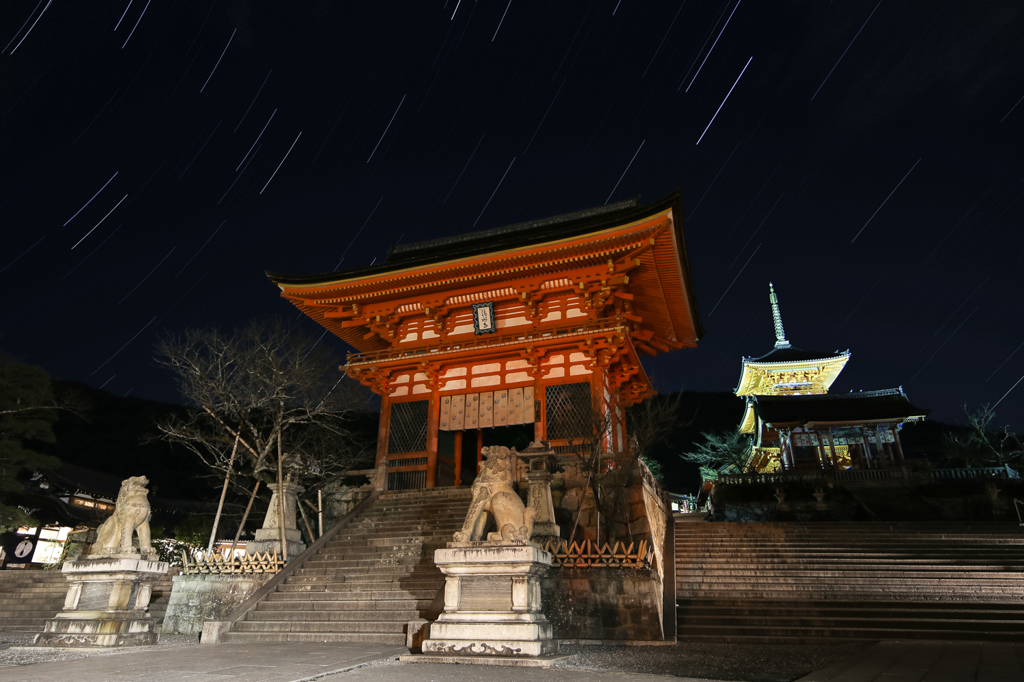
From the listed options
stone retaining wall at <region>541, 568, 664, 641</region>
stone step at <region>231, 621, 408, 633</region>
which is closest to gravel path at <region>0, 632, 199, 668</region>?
stone step at <region>231, 621, 408, 633</region>


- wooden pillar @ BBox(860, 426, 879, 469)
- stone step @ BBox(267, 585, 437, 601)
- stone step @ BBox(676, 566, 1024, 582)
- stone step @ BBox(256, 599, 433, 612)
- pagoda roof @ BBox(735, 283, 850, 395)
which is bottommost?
stone step @ BBox(256, 599, 433, 612)

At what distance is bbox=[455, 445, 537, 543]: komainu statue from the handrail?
17.4 feet

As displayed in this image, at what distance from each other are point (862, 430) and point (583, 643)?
83.1 feet

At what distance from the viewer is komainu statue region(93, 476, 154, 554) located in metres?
9.43

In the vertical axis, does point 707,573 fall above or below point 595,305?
below

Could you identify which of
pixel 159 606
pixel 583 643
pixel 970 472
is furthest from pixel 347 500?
pixel 970 472

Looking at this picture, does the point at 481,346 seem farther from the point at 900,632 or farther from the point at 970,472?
the point at 970,472

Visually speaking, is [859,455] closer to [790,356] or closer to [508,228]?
[790,356]

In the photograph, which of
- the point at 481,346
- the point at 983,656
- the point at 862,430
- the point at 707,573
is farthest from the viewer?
the point at 862,430

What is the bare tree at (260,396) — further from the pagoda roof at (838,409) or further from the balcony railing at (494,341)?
the pagoda roof at (838,409)

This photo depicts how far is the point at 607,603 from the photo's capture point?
9.49m

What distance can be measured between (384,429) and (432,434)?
1.73 m

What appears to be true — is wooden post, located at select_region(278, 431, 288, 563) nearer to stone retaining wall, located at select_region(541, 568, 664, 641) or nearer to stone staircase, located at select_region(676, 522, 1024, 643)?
stone retaining wall, located at select_region(541, 568, 664, 641)

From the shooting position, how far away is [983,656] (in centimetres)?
714
